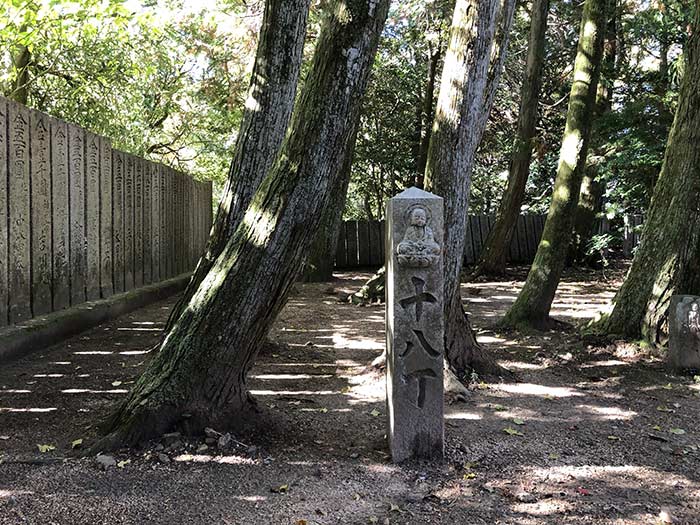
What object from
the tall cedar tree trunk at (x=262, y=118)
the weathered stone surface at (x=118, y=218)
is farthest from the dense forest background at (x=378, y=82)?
the tall cedar tree trunk at (x=262, y=118)

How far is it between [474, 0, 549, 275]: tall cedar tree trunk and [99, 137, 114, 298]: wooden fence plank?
810 centimetres

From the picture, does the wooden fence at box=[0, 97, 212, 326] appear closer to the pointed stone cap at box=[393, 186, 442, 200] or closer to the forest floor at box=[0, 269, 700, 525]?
the forest floor at box=[0, 269, 700, 525]

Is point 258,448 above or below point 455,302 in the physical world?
below

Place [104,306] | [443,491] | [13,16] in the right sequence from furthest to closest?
[13,16] → [104,306] → [443,491]

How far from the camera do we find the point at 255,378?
5.96m

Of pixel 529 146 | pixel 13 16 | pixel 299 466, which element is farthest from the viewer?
pixel 529 146

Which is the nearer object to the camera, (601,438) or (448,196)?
(601,438)

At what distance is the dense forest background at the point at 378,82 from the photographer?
11.0m

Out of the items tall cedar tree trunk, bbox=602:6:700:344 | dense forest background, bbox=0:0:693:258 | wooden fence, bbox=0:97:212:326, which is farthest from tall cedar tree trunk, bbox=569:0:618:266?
wooden fence, bbox=0:97:212:326

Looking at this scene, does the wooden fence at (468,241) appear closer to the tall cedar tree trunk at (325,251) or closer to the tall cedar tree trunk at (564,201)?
the tall cedar tree trunk at (325,251)

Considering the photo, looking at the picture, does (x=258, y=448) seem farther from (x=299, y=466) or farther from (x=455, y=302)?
(x=455, y=302)

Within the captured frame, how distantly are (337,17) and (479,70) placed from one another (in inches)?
91.9

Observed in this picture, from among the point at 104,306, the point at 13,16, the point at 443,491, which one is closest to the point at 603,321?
the point at 443,491

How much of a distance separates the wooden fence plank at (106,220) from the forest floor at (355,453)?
7.02 feet
